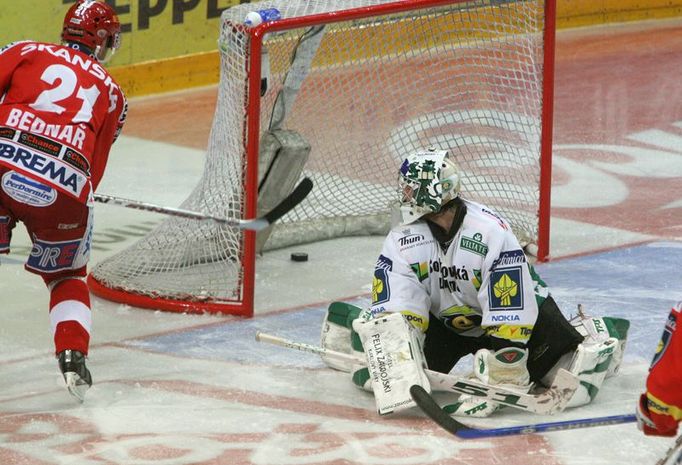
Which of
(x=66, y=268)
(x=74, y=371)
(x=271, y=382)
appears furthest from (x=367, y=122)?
(x=74, y=371)

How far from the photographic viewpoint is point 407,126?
7.57m

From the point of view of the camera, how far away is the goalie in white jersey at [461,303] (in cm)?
482

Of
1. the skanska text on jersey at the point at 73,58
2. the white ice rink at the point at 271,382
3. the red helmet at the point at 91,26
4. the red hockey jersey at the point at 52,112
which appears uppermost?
the red helmet at the point at 91,26

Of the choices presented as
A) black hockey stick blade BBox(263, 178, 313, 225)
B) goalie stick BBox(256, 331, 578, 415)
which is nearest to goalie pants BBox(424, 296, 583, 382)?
goalie stick BBox(256, 331, 578, 415)

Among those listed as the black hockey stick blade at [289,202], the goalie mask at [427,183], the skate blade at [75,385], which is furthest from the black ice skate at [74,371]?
the goalie mask at [427,183]

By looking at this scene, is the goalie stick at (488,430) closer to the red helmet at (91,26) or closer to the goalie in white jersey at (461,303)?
the goalie in white jersey at (461,303)

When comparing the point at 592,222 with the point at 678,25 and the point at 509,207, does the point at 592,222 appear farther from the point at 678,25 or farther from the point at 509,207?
the point at 678,25

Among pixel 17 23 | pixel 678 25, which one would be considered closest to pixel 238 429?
pixel 17 23

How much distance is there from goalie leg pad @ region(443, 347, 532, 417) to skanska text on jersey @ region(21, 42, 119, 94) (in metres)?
1.50

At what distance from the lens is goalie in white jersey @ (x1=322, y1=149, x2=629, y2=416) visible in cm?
482

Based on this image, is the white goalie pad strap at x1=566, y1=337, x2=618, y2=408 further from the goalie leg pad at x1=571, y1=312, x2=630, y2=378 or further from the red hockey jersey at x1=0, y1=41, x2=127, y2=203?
the red hockey jersey at x1=0, y1=41, x2=127, y2=203

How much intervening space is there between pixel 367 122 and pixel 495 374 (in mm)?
2732

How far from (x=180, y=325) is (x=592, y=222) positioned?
2.49 meters

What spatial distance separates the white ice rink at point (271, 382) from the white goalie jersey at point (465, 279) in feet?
1.06
